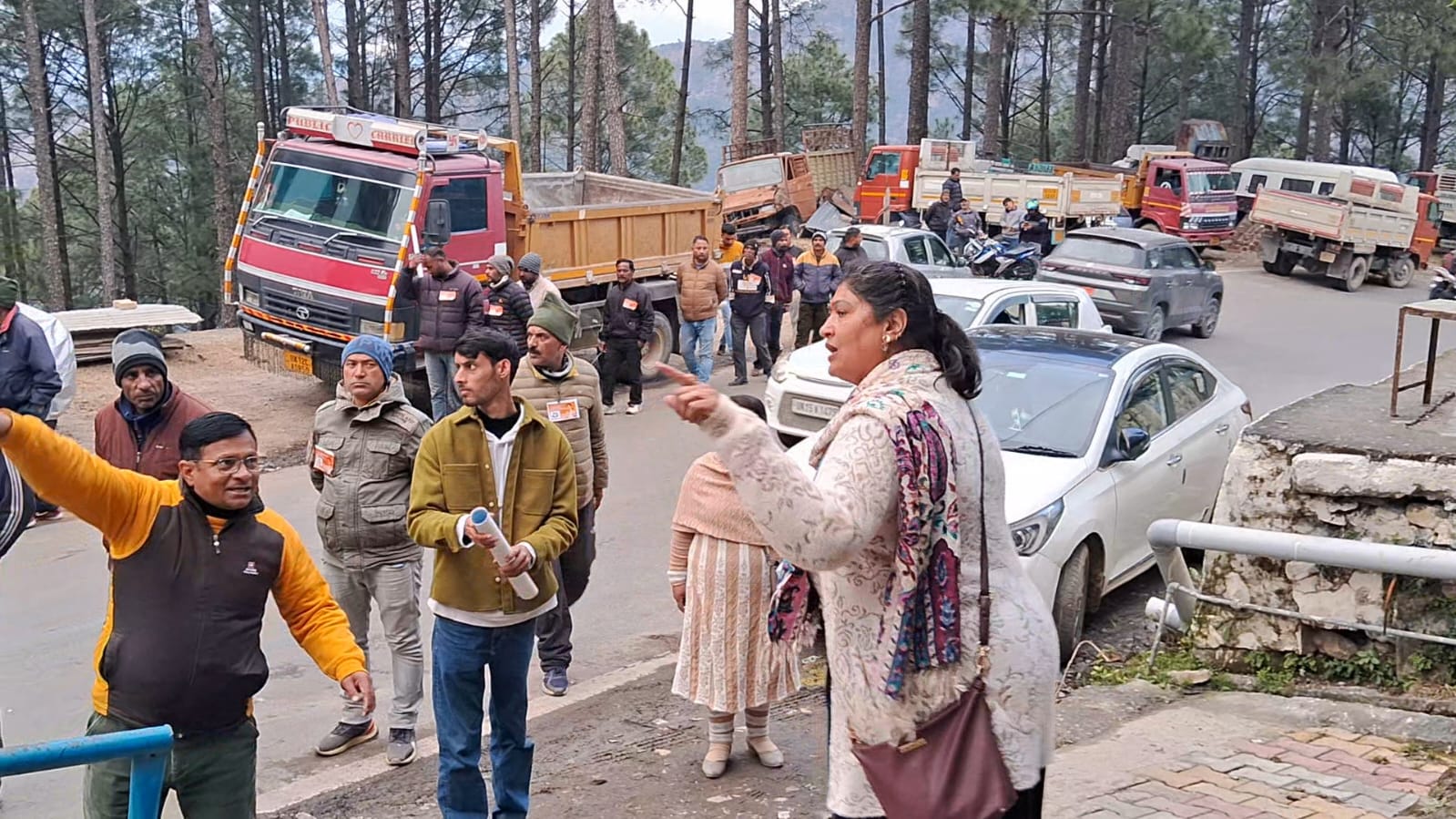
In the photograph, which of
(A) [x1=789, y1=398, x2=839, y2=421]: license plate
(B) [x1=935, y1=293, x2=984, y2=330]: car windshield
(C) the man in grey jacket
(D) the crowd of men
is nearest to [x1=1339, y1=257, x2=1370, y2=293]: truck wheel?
(B) [x1=935, y1=293, x2=984, y2=330]: car windshield

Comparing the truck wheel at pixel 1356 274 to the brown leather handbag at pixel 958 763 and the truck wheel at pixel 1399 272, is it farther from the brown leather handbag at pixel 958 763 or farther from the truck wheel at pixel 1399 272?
the brown leather handbag at pixel 958 763

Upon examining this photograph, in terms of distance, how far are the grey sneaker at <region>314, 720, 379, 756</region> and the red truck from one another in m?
6.94

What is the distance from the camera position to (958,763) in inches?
118

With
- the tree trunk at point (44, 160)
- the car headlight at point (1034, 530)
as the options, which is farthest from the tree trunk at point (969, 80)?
the car headlight at point (1034, 530)

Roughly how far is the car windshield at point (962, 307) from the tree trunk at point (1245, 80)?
41.1 m

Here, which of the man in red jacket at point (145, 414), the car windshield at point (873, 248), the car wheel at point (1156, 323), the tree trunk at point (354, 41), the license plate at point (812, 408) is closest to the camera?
the man in red jacket at point (145, 414)

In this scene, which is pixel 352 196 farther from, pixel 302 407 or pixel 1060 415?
pixel 1060 415

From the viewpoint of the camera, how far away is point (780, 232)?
16.8 m

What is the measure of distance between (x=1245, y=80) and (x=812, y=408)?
4567 centimetres

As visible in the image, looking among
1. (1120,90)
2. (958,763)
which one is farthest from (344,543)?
(1120,90)

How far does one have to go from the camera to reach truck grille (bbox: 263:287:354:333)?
1304cm

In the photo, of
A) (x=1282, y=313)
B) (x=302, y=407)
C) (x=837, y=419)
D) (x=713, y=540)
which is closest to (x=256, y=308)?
(x=302, y=407)

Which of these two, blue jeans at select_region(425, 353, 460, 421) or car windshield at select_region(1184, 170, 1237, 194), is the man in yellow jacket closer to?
blue jeans at select_region(425, 353, 460, 421)

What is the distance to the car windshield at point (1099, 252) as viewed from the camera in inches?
758
